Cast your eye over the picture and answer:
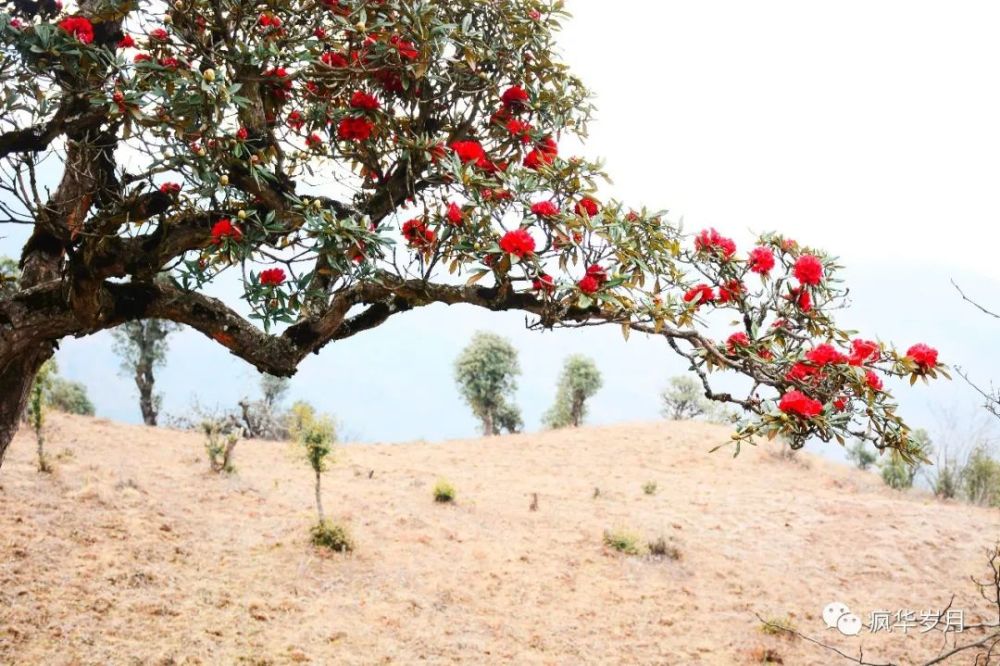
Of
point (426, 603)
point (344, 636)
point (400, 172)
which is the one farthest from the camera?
point (426, 603)

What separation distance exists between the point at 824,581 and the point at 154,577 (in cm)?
1044

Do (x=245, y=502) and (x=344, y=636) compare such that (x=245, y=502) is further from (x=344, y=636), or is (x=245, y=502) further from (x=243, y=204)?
(x=243, y=204)

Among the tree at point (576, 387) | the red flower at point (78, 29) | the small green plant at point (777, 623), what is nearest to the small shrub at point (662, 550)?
the small green plant at point (777, 623)

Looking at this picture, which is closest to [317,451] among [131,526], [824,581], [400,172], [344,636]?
[131,526]

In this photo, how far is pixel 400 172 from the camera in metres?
4.73

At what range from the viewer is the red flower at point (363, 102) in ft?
13.4

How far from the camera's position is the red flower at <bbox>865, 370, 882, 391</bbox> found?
3.43m

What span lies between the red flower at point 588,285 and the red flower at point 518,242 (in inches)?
14.8

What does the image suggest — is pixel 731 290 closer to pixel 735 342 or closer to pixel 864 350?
pixel 735 342

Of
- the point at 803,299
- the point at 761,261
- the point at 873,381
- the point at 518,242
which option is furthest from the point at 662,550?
the point at 518,242

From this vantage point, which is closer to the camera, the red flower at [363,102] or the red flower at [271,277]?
the red flower at [271,277]

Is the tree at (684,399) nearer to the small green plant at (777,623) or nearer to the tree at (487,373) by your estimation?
the tree at (487,373)

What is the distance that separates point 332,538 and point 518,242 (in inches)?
306

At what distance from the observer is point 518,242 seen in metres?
3.43
